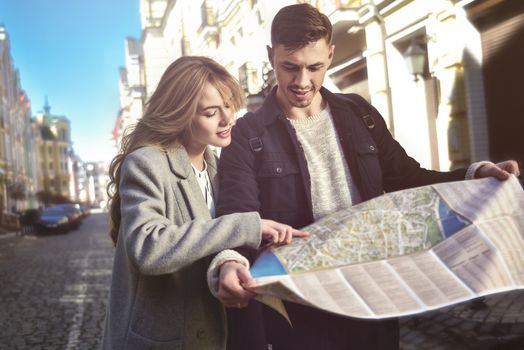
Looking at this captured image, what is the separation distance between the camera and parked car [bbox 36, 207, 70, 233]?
33312 mm

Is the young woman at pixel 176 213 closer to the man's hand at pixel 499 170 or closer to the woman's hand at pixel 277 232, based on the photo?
the woman's hand at pixel 277 232

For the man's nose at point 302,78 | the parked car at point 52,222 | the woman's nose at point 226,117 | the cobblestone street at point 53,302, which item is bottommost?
the cobblestone street at point 53,302

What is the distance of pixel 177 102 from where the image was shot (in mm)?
1979

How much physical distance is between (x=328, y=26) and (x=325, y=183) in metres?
0.45

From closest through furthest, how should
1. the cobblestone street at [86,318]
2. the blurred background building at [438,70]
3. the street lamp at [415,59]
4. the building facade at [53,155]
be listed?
the cobblestone street at [86,318] < the blurred background building at [438,70] < the street lamp at [415,59] < the building facade at [53,155]

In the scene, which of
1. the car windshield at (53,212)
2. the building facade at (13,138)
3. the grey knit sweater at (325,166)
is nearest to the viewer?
the grey knit sweater at (325,166)

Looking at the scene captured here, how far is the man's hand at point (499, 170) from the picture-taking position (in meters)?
2.08

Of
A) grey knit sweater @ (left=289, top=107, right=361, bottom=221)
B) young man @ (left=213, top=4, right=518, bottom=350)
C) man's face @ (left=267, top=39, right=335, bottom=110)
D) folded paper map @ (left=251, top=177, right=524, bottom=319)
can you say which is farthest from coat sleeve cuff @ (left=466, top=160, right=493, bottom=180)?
man's face @ (left=267, top=39, right=335, bottom=110)

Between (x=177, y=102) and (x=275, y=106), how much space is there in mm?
311

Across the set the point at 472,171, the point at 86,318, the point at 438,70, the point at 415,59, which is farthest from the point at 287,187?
the point at 438,70

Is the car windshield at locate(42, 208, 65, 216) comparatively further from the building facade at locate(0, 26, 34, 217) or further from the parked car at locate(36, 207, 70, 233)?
the building facade at locate(0, 26, 34, 217)

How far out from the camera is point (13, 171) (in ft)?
219

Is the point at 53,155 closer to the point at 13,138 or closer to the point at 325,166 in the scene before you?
the point at 13,138

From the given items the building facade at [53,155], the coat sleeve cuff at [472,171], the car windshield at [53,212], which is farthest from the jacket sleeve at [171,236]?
the building facade at [53,155]
